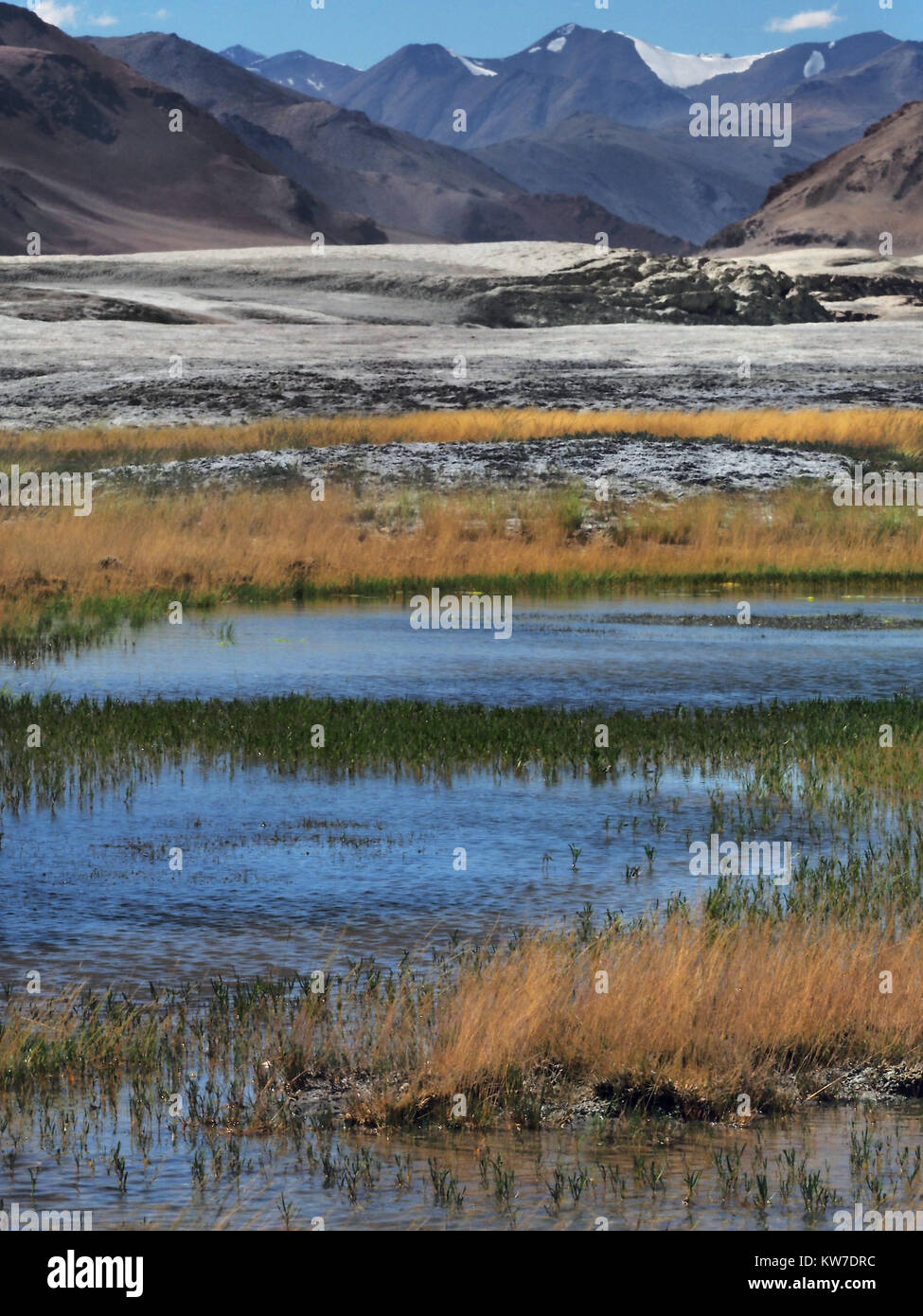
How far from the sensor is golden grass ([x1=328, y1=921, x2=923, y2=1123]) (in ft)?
24.1

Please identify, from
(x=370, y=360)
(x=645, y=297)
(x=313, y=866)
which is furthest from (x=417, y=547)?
(x=645, y=297)

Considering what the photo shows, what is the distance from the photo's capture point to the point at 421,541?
32562 millimetres

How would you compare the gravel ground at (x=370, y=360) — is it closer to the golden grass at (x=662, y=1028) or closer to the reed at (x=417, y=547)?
the reed at (x=417, y=547)

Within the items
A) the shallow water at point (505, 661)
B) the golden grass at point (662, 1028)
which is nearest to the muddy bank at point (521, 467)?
the shallow water at point (505, 661)

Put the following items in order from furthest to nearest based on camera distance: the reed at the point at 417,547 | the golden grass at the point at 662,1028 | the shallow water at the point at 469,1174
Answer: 1. the reed at the point at 417,547
2. the golden grass at the point at 662,1028
3. the shallow water at the point at 469,1174

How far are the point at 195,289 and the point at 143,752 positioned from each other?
83.7m

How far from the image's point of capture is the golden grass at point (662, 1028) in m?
7.34

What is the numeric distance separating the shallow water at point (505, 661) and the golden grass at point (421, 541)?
269cm

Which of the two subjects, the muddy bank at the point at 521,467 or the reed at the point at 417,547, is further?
the muddy bank at the point at 521,467

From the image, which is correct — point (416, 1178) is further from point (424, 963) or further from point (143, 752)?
point (143, 752)

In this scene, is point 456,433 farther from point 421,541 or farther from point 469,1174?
point 469,1174

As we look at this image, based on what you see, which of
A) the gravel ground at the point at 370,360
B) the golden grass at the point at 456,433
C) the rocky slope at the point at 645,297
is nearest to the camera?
the golden grass at the point at 456,433

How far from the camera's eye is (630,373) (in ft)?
189

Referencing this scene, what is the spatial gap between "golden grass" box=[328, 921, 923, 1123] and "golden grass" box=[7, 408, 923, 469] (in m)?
33.3
